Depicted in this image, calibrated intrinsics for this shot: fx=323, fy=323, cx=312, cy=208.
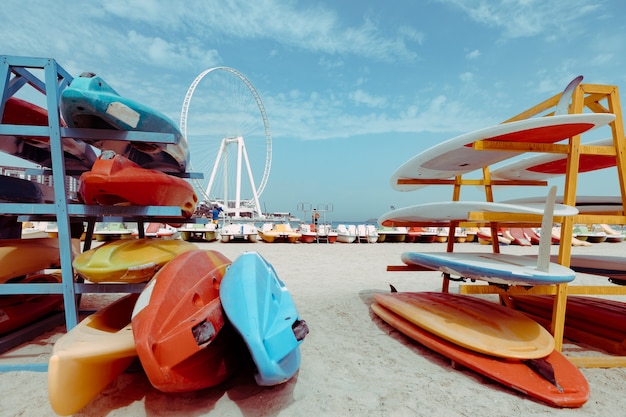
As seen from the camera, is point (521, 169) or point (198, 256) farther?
point (521, 169)

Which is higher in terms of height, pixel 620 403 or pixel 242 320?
pixel 242 320

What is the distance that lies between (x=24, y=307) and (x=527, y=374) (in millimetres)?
4557

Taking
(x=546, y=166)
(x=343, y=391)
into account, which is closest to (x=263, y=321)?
(x=343, y=391)

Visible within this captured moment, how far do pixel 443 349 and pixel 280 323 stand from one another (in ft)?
4.86

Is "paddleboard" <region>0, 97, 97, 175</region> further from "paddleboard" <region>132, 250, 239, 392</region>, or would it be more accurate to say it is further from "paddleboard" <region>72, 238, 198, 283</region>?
"paddleboard" <region>132, 250, 239, 392</region>

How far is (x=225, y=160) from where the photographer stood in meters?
37.2

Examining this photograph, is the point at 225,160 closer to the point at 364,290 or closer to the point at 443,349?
the point at 364,290

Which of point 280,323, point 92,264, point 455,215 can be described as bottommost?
point 280,323

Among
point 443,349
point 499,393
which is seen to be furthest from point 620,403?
point 443,349

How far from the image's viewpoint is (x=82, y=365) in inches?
71.7

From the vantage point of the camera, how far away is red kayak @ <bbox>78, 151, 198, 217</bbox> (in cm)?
273

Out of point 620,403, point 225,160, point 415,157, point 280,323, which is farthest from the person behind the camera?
point 225,160

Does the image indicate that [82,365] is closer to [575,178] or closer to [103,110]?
[103,110]

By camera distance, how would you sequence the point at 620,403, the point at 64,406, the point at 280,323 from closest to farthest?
the point at 64,406
the point at 280,323
the point at 620,403
